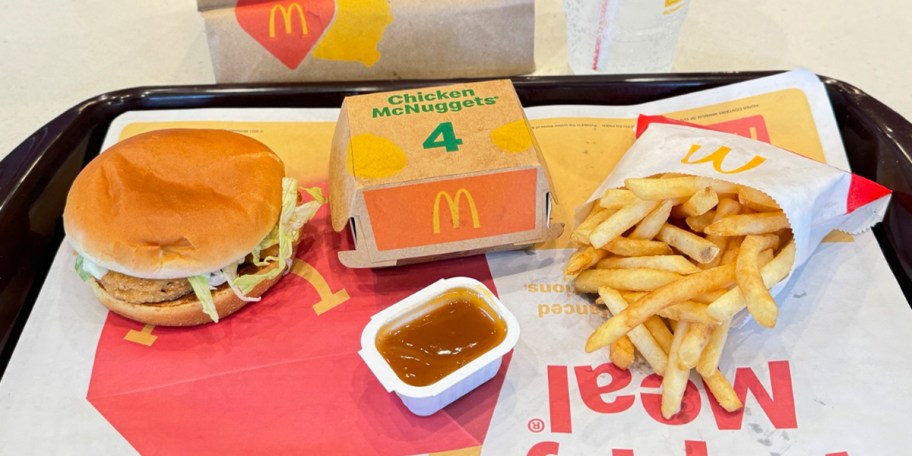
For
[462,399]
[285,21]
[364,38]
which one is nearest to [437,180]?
[462,399]

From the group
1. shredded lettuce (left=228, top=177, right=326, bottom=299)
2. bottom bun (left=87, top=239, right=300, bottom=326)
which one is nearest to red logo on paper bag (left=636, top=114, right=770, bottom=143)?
shredded lettuce (left=228, top=177, right=326, bottom=299)

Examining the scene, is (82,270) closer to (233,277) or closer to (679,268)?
(233,277)

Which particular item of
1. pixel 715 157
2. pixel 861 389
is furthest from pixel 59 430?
pixel 861 389

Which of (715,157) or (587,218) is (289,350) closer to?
(587,218)

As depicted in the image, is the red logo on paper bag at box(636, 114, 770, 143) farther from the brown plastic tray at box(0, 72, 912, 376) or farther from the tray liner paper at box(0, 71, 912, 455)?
the tray liner paper at box(0, 71, 912, 455)

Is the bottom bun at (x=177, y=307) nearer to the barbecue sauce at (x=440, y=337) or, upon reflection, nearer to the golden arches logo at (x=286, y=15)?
the barbecue sauce at (x=440, y=337)
